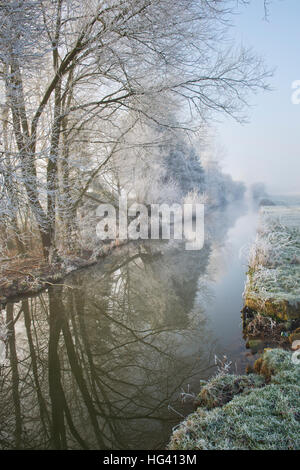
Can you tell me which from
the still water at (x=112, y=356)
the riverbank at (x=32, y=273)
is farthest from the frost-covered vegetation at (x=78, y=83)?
the still water at (x=112, y=356)

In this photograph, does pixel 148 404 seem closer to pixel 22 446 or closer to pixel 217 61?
pixel 22 446

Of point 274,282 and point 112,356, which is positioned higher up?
point 274,282

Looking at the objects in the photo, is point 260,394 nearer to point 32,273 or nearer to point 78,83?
point 32,273

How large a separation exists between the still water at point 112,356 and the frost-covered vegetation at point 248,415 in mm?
376

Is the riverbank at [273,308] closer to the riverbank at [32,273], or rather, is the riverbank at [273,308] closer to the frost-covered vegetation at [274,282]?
the frost-covered vegetation at [274,282]

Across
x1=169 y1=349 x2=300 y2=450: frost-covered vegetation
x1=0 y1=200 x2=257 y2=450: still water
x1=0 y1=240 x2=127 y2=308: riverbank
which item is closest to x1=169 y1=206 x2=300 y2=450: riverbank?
x1=169 y1=349 x2=300 y2=450: frost-covered vegetation

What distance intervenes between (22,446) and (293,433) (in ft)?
8.08

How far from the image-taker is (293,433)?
7.06 ft

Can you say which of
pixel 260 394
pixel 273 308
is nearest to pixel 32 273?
pixel 273 308

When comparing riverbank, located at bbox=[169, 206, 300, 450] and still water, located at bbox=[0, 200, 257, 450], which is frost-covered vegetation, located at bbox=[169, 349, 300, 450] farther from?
still water, located at bbox=[0, 200, 257, 450]

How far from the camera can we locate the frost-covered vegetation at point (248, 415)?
7.11 feet

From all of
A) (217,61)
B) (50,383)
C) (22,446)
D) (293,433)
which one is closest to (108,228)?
(217,61)

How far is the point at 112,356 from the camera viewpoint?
13.5ft

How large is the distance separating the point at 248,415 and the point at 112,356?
7.27 feet
